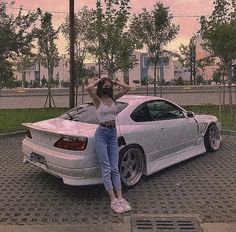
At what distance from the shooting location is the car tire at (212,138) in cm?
878

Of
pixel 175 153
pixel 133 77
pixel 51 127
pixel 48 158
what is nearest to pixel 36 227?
pixel 48 158

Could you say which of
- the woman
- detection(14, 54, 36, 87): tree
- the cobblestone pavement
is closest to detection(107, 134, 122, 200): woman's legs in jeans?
the woman

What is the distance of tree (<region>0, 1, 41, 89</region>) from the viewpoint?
12156mm

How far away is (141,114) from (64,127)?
1.34 metres

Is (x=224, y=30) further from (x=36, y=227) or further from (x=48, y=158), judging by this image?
(x=36, y=227)

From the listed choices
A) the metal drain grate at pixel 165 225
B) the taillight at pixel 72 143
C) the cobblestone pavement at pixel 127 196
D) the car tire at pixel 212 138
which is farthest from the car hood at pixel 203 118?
the metal drain grate at pixel 165 225

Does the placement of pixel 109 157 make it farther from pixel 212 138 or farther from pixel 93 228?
pixel 212 138

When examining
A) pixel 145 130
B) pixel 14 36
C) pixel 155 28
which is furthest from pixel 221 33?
pixel 145 130

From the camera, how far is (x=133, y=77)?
7331 cm

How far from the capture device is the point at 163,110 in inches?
302

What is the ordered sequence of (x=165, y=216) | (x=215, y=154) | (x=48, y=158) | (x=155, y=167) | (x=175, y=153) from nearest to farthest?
(x=165, y=216) → (x=48, y=158) → (x=155, y=167) → (x=175, y=153) → (x=215, y=154)

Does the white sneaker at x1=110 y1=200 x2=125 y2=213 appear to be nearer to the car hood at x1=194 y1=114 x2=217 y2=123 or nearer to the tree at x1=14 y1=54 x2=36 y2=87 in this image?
the car hood at x1=194 y1=114 x2=217 y2=123

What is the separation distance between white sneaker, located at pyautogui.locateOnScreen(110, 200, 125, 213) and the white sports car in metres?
0.56

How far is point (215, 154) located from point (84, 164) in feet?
12.4
